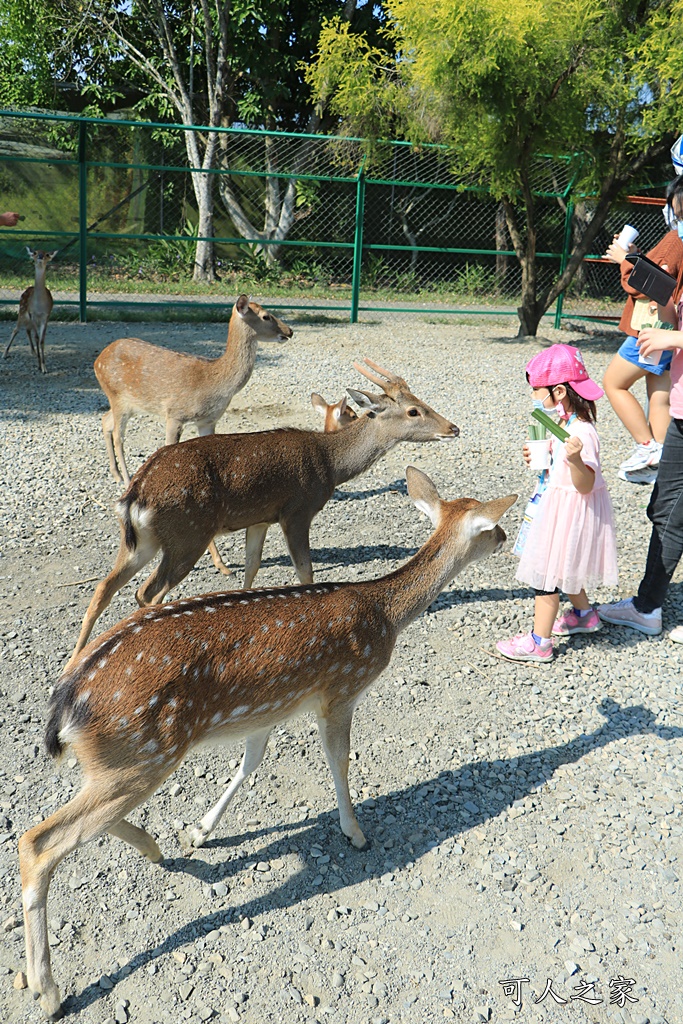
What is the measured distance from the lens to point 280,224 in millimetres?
Result: 16422

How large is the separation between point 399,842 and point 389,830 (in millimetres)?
68

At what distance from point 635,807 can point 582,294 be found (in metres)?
14.8

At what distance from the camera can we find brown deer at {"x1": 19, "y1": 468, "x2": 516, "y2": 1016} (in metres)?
2.52

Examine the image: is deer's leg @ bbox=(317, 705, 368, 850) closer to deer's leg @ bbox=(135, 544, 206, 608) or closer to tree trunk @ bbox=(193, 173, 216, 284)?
deer's leg @ bbox=(135, 544, 206, 608)

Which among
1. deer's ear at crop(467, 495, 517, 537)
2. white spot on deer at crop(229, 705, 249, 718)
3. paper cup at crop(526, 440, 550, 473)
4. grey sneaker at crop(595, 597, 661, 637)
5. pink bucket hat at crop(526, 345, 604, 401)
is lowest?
grey sneaker at crop(595, 597, 661, 637)

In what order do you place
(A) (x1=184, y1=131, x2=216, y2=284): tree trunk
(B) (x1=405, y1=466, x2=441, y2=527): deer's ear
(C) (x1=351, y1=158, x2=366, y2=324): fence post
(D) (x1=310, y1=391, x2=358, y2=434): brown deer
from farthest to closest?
(A) (x1=184, y1=131, x2=216, y2=284): tree trunk, (C) (x1=351, y1=158, x2=366, y2=324): fence post, (D) (x1=310, y1=391, x2=358, y2=434): brown deer, (B) (x1=405, y1=466, x2=441, y2=527): deer's ear

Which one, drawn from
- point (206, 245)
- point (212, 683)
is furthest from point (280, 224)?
point (212, 683)

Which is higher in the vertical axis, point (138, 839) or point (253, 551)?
point (253, 551)

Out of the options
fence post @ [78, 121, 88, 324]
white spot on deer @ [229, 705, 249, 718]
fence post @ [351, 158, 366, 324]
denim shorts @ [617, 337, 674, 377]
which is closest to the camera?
white spot on deer @ [229, 705, 249, 718]

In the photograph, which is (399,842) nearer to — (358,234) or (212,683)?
(212,683)

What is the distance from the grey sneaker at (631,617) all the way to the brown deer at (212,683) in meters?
1.46

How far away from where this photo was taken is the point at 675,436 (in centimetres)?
441

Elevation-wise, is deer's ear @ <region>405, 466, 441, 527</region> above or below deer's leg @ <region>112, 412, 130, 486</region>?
above

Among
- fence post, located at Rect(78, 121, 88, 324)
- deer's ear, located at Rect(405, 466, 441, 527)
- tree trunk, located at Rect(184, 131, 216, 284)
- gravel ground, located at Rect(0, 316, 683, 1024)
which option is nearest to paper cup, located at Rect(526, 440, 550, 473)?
deer's ear, located at Rect(405, 466, 441, 527)
